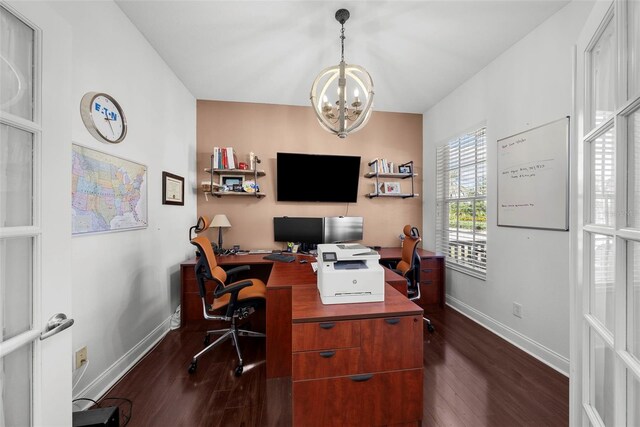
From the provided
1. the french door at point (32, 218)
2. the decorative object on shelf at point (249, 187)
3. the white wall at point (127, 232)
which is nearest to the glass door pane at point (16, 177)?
the french door at point (32, 218)

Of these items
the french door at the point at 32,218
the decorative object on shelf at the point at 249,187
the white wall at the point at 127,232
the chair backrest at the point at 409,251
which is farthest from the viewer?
the decorative object on shelf at the point at 249,187

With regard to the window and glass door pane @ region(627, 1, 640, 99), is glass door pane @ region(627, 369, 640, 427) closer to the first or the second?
glass door pane @ region(627, 1, 640, 99)

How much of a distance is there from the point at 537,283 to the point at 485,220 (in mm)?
813

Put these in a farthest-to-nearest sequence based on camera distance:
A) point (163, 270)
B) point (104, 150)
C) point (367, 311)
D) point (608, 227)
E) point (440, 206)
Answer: point (440, 206), point (163, 270), point (104, 150), point (367, 311), point (608, 227)

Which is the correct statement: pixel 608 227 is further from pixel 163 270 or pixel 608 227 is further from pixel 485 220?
pixel 163 270

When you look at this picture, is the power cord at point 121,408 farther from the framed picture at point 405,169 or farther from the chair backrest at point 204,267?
the framed picture at point 405,169

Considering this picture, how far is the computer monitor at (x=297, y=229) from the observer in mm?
3377

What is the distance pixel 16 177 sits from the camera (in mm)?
798

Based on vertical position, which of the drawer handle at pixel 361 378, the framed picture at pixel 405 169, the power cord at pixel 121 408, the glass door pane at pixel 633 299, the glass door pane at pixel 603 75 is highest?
the framed picture at pixel 405 169

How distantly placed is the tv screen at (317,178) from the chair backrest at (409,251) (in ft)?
3.48

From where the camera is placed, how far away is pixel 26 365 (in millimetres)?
798

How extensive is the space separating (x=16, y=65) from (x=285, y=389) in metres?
2.21

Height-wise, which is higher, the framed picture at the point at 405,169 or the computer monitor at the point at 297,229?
the framed picture at the point at 405,169

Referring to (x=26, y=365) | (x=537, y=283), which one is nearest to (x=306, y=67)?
(x=26, y=365)
